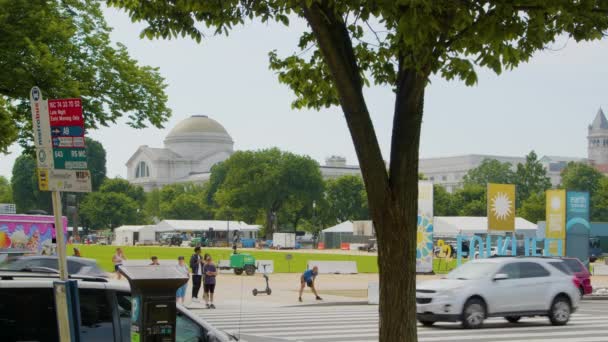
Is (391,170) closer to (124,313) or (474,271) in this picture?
(124,313)

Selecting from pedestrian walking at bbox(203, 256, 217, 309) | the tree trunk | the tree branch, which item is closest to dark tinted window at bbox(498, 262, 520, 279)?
pedestrian walking at bbox(203, 256, 217, 309)

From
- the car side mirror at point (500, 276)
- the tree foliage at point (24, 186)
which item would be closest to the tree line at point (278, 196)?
the tree foliage at point (24, 186)

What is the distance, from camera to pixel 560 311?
24.5 m

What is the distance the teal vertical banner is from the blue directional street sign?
44.6 m

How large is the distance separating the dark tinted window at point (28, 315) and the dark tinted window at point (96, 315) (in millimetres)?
310

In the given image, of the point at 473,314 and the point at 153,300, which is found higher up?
the point at 153,300

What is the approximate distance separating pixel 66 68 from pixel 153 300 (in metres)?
21.9

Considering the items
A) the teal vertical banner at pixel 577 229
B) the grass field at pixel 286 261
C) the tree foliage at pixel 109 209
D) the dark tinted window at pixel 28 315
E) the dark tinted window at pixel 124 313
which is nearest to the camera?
the dark tinted window at pixel 28 315

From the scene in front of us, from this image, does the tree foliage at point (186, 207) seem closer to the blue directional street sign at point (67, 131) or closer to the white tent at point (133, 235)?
the white tent at point (133, 235)

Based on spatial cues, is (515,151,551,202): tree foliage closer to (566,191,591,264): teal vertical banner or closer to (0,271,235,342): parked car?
(566,191,591,264): teal vertical banner

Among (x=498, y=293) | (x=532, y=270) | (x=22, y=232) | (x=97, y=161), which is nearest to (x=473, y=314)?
(x=498, y=293)

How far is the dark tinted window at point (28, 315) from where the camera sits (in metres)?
8.64

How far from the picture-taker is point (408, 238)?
9.32 m

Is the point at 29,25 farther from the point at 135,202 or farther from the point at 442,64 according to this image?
the point at 135,202
